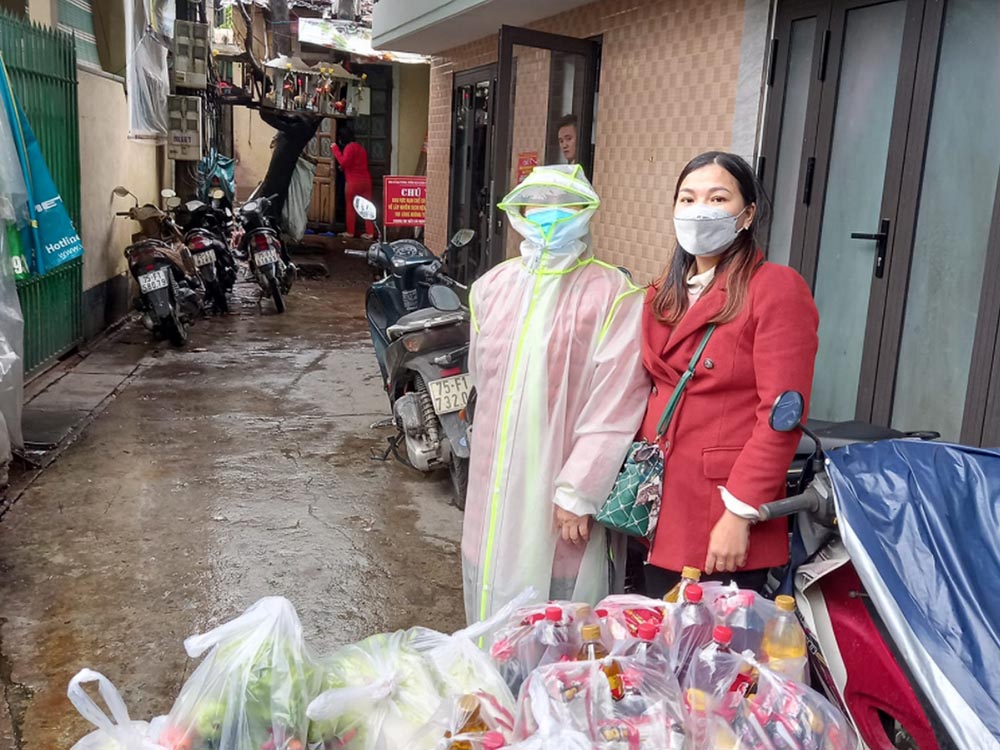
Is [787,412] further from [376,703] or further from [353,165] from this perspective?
[353,165]

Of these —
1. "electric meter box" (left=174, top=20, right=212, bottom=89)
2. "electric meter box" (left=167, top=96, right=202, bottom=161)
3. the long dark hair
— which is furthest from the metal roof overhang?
the long dark hair

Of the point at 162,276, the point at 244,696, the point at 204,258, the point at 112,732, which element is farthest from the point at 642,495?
the point at 204,258

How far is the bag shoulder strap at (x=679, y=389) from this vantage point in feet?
6.40

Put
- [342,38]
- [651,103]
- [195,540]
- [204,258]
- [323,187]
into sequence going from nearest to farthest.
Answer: [195,540]
[651,103]
[204,258]
[342,38]
[323,187]

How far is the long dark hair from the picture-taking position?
1.94m

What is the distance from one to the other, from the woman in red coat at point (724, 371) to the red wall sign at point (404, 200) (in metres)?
7.37

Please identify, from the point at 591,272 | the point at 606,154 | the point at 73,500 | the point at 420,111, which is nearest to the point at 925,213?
the point at 591,272

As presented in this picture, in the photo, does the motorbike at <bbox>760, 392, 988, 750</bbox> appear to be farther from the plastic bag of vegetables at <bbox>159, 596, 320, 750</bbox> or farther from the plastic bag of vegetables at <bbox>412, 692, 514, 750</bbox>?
the plastic bag of vegetables at <bbox>159, 596, 320, 750</bbox>

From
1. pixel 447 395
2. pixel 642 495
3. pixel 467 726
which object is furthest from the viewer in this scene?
pixel 447 395

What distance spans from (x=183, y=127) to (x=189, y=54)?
1140 mm

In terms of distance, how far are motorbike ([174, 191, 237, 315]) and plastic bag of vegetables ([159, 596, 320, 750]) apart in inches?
298

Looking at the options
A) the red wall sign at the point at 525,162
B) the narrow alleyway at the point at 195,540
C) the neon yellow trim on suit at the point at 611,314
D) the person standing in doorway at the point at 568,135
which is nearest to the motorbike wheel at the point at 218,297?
the narrow alleyway at the point at 195,540

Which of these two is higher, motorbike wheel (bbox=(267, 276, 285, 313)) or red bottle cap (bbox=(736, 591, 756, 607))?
red bottle cap (bbox=(736, 591, 756, 607))

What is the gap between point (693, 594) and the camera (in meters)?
1.67
